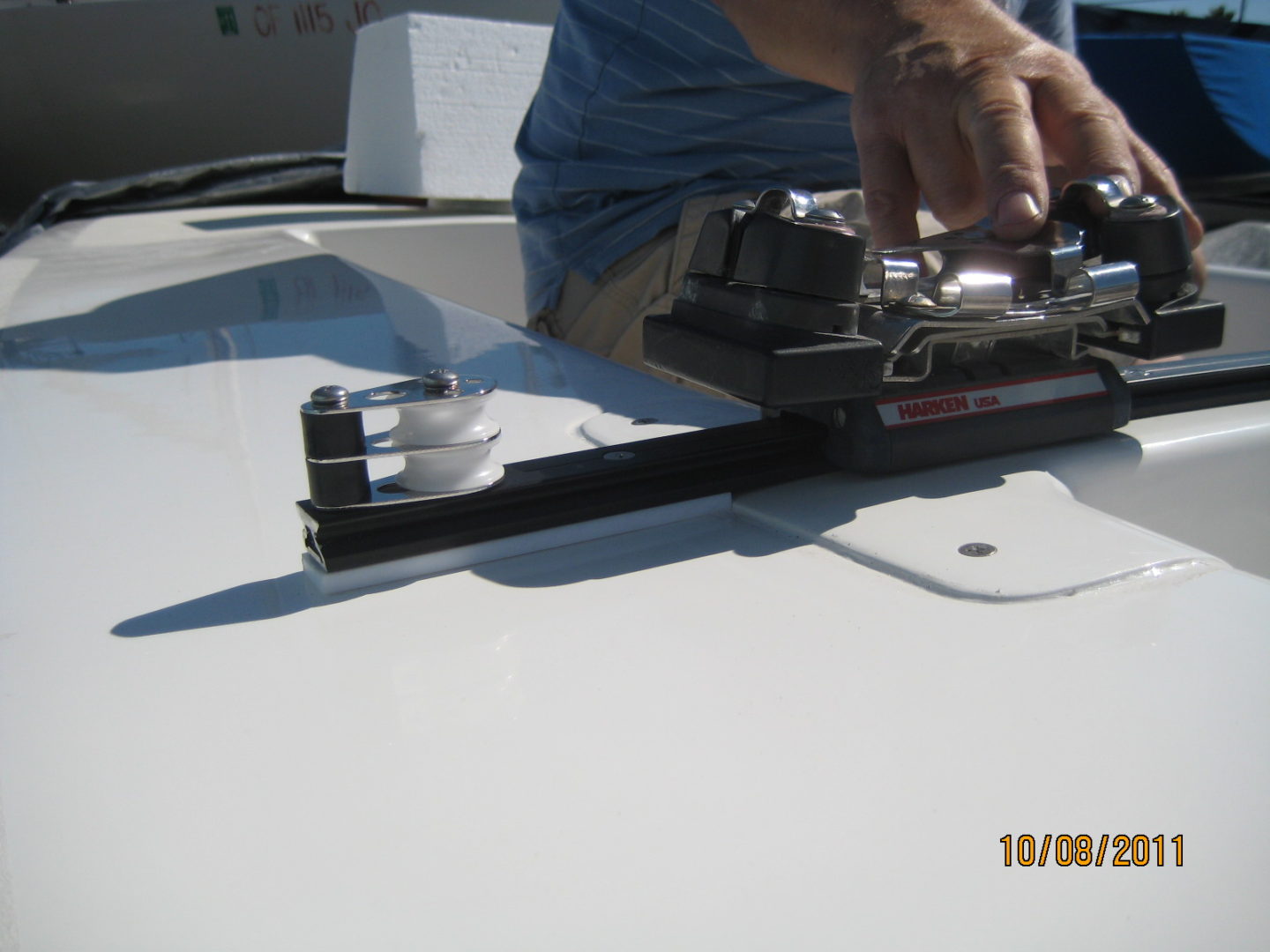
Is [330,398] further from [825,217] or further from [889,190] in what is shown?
[889,190]

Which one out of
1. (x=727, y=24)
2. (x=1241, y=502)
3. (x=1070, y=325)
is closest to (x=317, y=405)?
(x=1070, y=325)

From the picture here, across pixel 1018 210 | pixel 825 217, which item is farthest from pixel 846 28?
pixel 825 217

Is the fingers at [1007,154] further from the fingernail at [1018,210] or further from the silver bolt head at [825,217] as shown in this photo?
the silver bolt head at [825,217]

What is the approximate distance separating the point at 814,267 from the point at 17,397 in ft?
2.40

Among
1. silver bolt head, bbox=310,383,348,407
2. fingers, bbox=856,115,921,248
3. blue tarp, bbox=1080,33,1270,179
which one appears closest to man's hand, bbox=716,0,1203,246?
fingers, bbox=856,115,921,248

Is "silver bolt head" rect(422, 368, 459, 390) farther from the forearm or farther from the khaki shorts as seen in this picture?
the khaki shorts

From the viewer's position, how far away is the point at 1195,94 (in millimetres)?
2818
